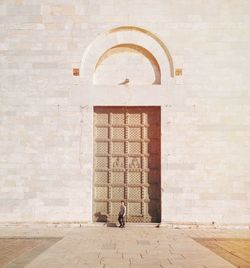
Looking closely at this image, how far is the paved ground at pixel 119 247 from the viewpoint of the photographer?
5891 millimetres

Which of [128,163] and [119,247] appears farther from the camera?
[128,163]

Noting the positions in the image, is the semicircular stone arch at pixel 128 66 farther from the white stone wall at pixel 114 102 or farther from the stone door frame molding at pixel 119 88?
the white stone wall at pixel 114 102

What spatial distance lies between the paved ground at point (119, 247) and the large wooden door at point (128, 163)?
2.55ft

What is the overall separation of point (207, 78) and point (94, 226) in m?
5.44

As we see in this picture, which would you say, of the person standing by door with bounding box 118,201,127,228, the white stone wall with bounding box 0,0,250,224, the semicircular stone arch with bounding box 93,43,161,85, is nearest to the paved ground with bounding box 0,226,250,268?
the person standing by door with bounding box 118,201,127,228

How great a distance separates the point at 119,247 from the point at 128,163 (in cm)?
362

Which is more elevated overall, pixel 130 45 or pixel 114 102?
pixel 130 45

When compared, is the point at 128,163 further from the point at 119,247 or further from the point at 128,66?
the point at 119,247

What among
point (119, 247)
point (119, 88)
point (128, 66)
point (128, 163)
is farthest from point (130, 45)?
point (119, 247)

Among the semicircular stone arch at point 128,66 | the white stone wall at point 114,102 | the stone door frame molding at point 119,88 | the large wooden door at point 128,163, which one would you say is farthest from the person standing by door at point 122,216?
the semicircular stone arch at point 128,66

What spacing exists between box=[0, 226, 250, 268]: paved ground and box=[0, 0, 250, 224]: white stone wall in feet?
2.96

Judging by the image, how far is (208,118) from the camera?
1022 centimetres

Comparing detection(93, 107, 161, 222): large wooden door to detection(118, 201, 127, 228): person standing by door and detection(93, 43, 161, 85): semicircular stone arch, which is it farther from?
detection(93, 43, 161, 85): semicircular stone arch

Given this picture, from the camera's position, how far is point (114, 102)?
410 inches
